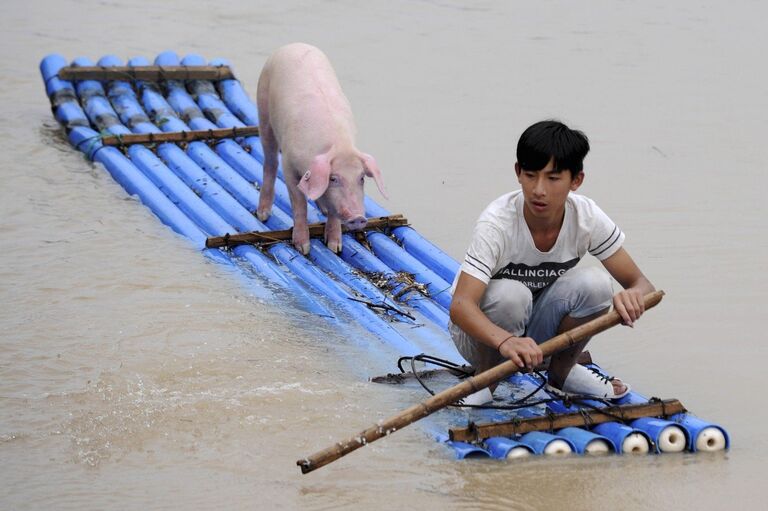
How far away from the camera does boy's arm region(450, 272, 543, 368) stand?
12.2ft

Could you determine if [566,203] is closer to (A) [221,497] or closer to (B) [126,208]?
(A) [221,497]

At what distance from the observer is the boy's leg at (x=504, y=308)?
13.2ft

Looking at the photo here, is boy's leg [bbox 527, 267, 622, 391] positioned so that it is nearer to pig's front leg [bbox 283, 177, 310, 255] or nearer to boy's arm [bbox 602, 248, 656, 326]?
boy's arm [bbox 602, 248, 656, 326]

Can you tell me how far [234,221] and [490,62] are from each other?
4056 mm

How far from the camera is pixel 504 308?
13.2 ft

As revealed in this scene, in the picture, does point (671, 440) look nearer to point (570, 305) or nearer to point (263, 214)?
point (570, 305)

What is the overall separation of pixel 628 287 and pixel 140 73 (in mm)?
5229

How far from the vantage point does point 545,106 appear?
862 centimetres

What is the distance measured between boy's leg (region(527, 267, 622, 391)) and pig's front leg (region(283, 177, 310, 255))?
2064 millimetres

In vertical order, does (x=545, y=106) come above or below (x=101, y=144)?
above

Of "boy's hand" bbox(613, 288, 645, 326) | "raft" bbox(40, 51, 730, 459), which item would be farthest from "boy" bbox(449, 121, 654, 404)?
"raft" bbox(40, 51, 730, 459)

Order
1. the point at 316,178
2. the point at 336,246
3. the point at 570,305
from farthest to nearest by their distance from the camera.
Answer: the point at 336,246 → the point at 316,178 → the point at 570,305

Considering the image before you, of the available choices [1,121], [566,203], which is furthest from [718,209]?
[1,121]

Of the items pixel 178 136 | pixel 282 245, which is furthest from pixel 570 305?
pixel 178 136
